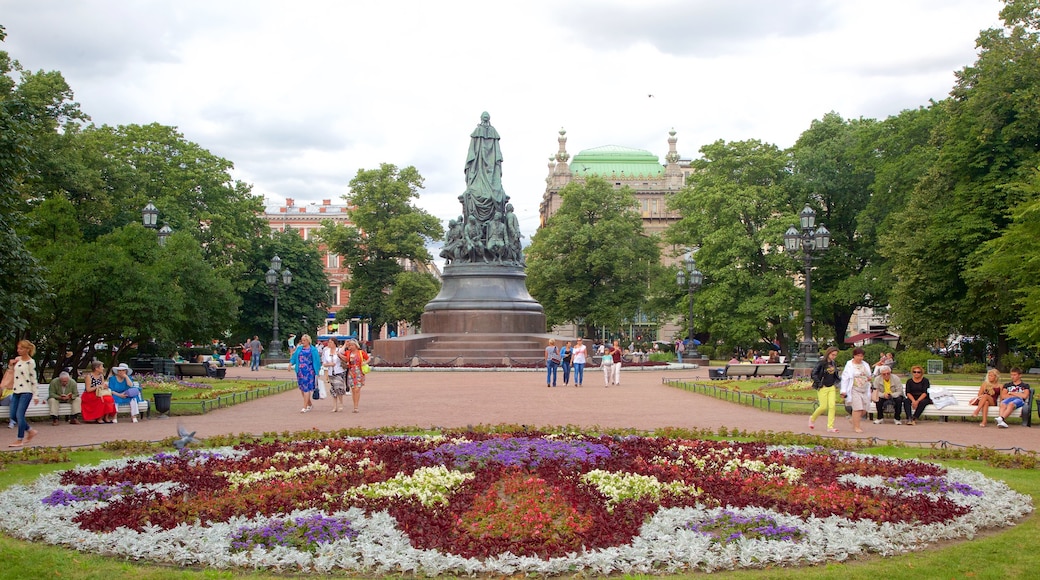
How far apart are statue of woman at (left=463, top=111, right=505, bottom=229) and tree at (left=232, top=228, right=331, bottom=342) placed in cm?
2108

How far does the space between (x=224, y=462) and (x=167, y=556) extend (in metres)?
4.49

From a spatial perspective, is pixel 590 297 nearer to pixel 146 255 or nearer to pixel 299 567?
pixel 146 255

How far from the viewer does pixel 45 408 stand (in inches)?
720

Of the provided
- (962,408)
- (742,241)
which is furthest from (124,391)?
(742,241)

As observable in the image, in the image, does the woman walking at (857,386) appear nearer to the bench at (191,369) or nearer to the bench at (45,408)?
the bench at (45,408)

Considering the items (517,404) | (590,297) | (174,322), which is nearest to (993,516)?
(517,404)

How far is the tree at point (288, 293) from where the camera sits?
61.5m

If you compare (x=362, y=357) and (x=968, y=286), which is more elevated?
(x=968, y=286)

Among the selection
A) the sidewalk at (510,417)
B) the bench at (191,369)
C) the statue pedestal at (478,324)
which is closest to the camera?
the sidewalk at (510,417)

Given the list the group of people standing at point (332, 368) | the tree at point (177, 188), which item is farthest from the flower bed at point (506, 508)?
the tree at point (177, 188)

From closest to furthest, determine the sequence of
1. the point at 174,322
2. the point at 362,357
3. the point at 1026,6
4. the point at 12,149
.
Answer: the point at 12,149 < the point at 362,357 < the point at 174,322 < the point at 1026,6

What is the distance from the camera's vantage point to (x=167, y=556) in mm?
7812

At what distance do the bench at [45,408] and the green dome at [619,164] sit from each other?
97448mm

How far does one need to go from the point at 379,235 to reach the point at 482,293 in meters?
29.0
